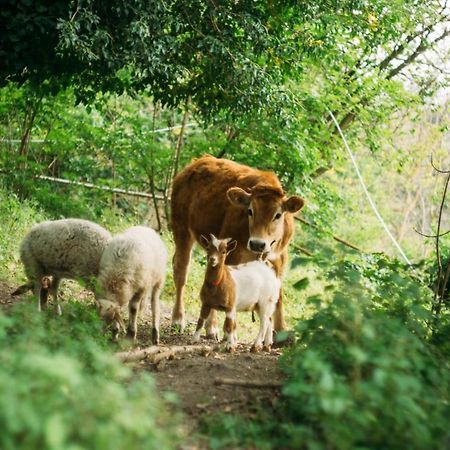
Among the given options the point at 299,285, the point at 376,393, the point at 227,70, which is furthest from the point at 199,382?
the point at 227,70

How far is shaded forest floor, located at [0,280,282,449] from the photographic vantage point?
5.50 meters

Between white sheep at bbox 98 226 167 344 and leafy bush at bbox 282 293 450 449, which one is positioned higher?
leafy bush at bbox 282 293 450 449

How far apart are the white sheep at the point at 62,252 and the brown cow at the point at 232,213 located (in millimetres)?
1860

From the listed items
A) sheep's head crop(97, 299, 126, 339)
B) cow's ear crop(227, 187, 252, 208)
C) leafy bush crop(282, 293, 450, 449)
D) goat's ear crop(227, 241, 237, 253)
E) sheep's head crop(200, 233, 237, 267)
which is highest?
leafy bush crop(282, 293, 450, 449)

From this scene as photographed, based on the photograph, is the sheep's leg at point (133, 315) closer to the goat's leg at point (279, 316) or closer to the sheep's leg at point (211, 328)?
the sheep's leg at point (211, 328)

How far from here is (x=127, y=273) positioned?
8.01m

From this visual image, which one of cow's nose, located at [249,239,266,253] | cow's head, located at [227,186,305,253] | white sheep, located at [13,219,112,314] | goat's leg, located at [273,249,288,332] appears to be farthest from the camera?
goat's leg, located at [273,249,288,332]

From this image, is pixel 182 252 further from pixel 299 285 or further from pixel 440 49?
pixel 440 49

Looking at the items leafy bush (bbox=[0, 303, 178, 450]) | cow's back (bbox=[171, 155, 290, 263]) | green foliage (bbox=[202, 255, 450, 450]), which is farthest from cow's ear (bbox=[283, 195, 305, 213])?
leafy bush (bbox=[0, 303, 178, 450])

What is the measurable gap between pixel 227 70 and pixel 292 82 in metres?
4.38

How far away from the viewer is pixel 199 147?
14.8 m

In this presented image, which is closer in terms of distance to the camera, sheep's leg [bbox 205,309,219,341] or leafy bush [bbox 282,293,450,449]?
leafy bush [bbox 282,293,450,449]

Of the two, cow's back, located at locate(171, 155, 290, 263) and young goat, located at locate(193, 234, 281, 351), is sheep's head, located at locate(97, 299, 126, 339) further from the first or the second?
cow's back, located at locate(171, 155, 290, 263)

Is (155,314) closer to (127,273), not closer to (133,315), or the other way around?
(133,315)
